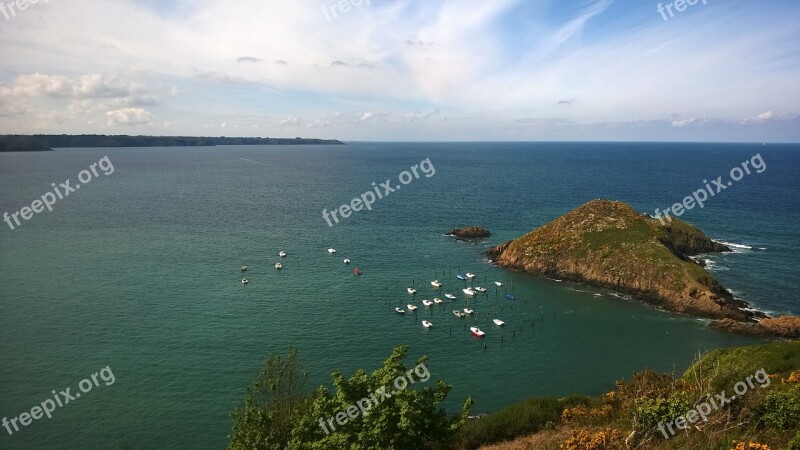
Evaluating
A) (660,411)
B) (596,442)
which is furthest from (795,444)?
(596,442)

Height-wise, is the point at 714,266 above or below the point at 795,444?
below

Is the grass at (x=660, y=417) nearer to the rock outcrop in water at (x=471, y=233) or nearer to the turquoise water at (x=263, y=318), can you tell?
the turquoise water at (x=263, y=318)

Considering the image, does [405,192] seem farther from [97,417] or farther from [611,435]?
[611,435]

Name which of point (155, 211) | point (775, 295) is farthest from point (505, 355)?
point (155, 211)

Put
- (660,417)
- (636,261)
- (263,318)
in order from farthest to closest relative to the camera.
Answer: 1. (636,261)
2. (263,318)
3. (660,417)

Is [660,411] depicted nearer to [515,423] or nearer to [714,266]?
[515,423]

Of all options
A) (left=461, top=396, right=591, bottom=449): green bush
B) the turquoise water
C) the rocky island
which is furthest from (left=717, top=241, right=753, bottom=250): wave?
(left=461, top=396, right=591, bottom=449): green bush
